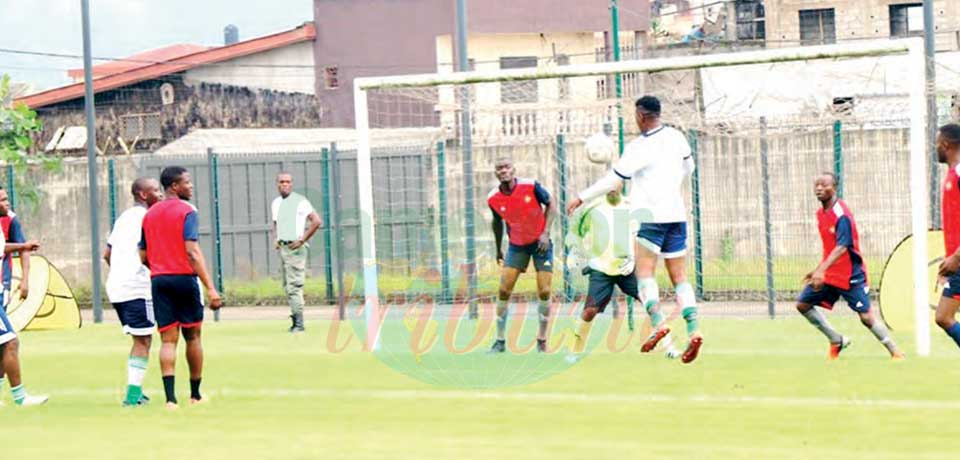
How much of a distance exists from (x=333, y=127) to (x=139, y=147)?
5367 millimetres

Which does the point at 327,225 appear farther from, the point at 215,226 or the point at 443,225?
the point at 443,225

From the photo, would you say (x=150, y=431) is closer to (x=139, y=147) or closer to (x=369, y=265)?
(x=369, y=265)

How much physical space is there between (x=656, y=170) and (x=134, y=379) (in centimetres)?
459

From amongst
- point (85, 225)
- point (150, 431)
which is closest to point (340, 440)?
point (150, 431)

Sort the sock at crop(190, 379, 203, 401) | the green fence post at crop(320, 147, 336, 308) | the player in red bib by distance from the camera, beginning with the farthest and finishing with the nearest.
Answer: the green fence post at crop(320, 147, 336, 308) → the sock at crop(190, 379, 203, 401) → the player in red bib

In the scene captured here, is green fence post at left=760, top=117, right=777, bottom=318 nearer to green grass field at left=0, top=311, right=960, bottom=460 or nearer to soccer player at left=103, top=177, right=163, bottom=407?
green grass field at left=0, top=311, right=960, bottom=460

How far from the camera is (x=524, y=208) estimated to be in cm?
1591

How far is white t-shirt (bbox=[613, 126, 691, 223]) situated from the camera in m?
13.6

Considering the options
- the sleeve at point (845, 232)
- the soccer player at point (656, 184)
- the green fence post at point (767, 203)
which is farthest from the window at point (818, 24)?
the soccer player at point (656, 184)

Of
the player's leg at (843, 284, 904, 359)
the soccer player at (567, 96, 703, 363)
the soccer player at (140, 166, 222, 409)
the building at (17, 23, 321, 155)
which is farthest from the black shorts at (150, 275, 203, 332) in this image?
the building at (17, 23, 321, 155)

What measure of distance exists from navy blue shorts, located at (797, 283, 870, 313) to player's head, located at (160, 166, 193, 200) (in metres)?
5.66

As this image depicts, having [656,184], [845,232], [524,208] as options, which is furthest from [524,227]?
[845,232]

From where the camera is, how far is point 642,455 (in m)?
9.26

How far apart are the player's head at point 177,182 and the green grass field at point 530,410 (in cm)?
165
